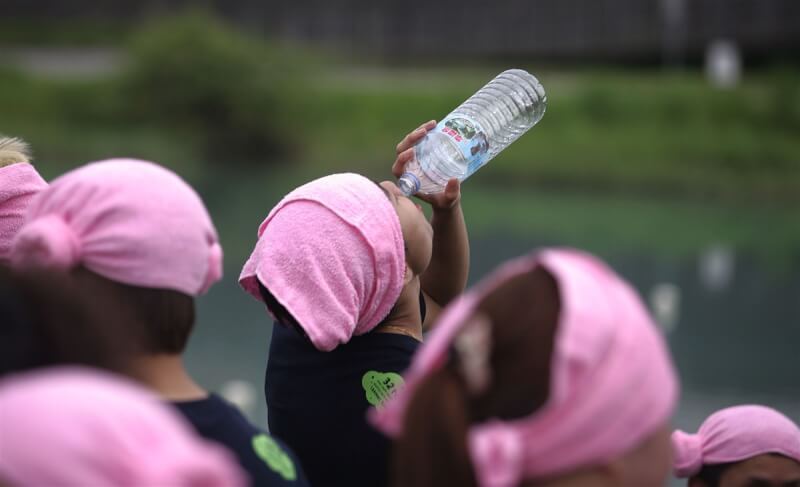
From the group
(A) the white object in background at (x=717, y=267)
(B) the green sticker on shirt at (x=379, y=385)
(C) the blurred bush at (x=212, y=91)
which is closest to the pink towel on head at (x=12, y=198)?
(B) the green sticker on shirt at (x=379, y=385)

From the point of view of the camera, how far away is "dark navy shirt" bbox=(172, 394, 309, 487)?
1.43 meters

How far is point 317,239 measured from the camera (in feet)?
6.24

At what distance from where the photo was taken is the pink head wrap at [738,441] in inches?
78.4

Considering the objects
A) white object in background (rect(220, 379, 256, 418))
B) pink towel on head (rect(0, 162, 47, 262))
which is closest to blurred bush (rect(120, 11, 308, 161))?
white object in background (rect(220, 379, 256, 418))

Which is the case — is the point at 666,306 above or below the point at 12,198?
below

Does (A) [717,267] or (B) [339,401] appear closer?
(B) [339,401]

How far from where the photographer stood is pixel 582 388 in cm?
111

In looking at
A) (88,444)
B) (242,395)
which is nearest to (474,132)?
(88,444)

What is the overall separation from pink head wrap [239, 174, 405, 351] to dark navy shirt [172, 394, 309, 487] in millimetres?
399

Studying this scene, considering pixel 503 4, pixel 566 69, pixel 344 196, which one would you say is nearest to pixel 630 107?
pixel 566 69

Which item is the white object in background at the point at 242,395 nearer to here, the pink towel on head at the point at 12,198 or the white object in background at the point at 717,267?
the pink towel on head at the point at 12,198

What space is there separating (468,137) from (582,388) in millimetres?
1358

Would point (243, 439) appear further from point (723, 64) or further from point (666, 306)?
point (723, 64)

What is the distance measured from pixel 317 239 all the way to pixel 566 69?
22.8m
